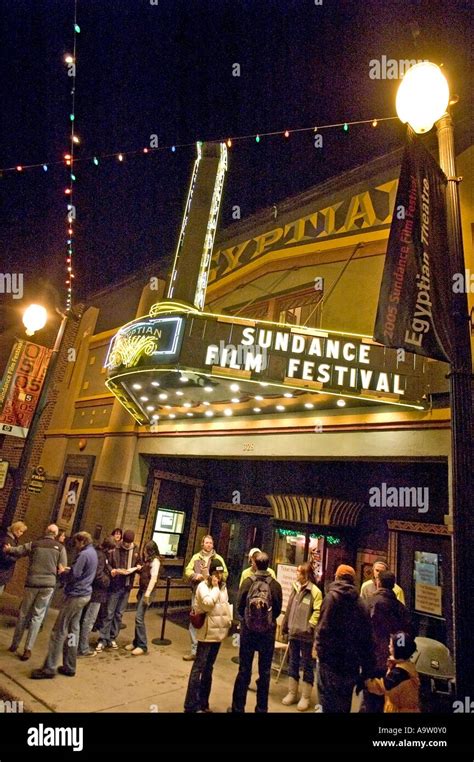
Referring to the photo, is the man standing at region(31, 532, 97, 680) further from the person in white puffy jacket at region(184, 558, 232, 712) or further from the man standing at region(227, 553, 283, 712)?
the man standing at region(227, 553, 283, 712)

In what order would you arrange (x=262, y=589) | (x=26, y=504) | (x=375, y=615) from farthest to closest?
(x=26, y=504) < (x=262, y=589) < (x=375, y=615)

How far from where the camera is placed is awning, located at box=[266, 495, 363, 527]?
27.7ft

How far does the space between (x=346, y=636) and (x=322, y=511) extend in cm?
402

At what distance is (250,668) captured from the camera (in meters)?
5.16

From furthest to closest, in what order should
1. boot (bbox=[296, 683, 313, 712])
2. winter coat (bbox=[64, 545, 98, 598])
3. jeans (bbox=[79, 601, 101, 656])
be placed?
jeans (bbox=[79, 601, 101, 656]), winter coat (bbox=[64, 545, 98, 598]), boot (bbox=[296, 683, 313, 712])

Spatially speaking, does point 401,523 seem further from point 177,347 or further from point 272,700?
point 177,347

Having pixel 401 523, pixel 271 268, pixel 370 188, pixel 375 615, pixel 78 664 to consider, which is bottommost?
pixel 78 664

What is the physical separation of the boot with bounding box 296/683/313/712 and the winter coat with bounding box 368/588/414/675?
1.37 m

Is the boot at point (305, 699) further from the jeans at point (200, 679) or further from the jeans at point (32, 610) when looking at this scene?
the jeans at point (32, 610)

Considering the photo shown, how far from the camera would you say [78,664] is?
21.6 feet

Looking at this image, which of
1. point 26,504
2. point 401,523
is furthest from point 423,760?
point 26,504

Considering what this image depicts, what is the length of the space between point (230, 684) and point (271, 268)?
28.3 feet

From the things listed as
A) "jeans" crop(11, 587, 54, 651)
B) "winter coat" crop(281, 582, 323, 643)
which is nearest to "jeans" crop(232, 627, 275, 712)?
"winter coat" crop(281, 582, 323, 643)

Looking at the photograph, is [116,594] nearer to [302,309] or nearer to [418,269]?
[302,309]
